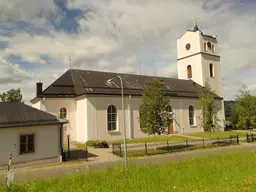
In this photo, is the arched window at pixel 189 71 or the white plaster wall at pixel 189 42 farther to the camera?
the arched window at pixel 189 71

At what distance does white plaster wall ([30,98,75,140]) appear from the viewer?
2647cm

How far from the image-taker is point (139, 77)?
115 feet

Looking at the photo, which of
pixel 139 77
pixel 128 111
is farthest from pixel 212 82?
pixel 128 111

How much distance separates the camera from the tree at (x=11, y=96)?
166ft

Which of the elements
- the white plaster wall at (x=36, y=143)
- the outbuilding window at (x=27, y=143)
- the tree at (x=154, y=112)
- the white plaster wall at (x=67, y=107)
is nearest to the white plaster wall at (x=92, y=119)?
the white plaster wall at (x=67, y=107)

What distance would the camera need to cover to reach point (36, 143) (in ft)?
49.9

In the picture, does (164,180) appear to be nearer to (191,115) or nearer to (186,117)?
(186,117)

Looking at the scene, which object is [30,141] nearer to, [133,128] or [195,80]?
[133,128]

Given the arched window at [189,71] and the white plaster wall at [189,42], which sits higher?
the white plaster wall at [189,42]

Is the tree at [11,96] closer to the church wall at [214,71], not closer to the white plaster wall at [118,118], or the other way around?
the white plaster wall at [118,118]

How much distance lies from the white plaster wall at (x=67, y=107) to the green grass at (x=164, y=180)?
18390 millimetres

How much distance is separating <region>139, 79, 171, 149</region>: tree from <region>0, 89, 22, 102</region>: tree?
42854 millimetres

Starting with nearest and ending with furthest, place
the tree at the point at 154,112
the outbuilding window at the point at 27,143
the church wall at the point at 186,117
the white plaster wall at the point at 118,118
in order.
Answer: the outbuilding window at the point at 27,143, the tree at the point at 154,112, the white plaster wall at the point at 118,118, the church wall at the point at 186,117

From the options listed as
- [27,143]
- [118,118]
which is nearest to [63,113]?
[118,118]
